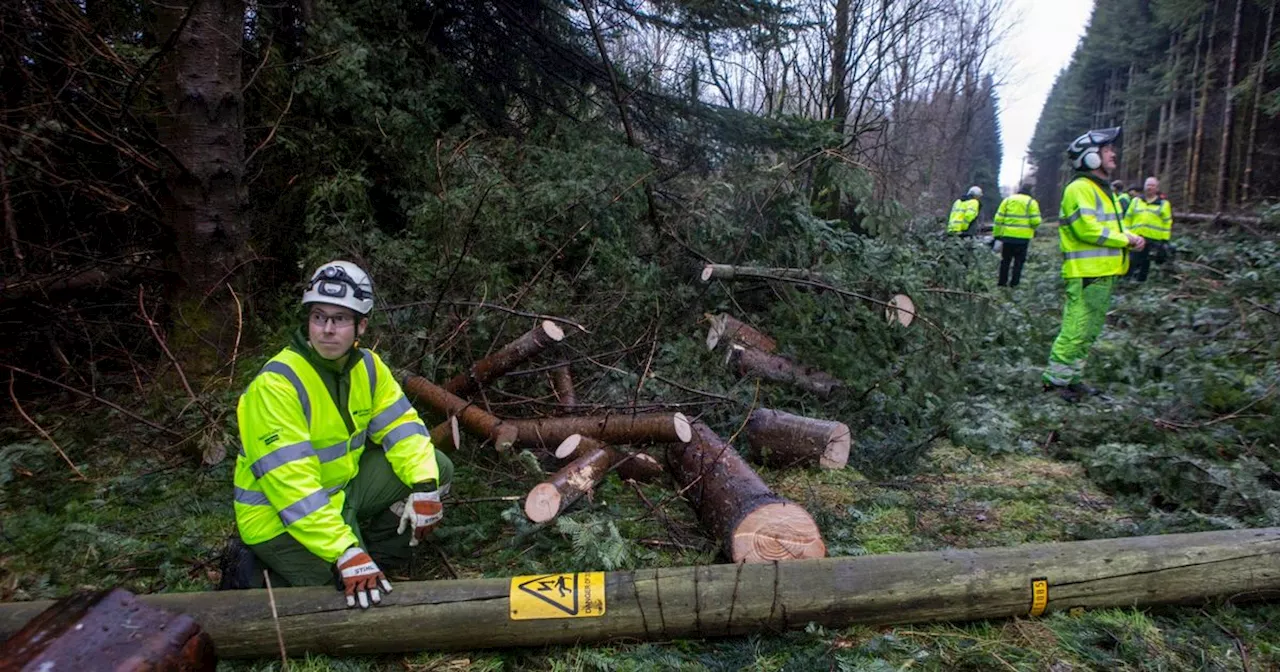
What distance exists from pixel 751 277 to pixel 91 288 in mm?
5374

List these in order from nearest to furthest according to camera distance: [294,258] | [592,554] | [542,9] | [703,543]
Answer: [592,554] → [703,543] → [294,258] → [542,9]

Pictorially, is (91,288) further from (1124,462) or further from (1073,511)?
(1124,462)

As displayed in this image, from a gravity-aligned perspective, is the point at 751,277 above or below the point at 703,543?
above

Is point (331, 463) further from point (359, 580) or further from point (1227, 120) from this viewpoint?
point (1227, 120)

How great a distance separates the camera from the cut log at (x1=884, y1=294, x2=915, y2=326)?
5.74 m

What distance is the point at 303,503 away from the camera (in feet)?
8.50

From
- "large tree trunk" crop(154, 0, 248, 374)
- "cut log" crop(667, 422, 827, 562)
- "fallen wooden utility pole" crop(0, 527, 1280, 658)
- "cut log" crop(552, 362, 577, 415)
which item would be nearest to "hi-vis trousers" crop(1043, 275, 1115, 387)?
"fallen wooden utility pole" crop(0, 527, 1280, 658)

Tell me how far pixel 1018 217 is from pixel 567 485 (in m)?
9.29

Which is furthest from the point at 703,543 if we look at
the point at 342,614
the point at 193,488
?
the point at 193,488

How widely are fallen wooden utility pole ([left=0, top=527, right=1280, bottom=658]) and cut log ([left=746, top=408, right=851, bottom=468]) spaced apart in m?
1.60

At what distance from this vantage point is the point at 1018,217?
10.2 metres

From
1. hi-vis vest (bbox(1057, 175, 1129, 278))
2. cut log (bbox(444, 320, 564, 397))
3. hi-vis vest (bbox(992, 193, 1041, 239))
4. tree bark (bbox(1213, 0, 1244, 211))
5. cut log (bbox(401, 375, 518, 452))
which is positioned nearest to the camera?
cut log (bbox(401, 375, 518, 452))

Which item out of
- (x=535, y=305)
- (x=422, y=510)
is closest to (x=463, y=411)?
(x=535, y=305)

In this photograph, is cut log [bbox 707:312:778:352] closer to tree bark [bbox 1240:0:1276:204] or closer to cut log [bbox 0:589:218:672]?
cut log [bbox 0:589:218:672]
